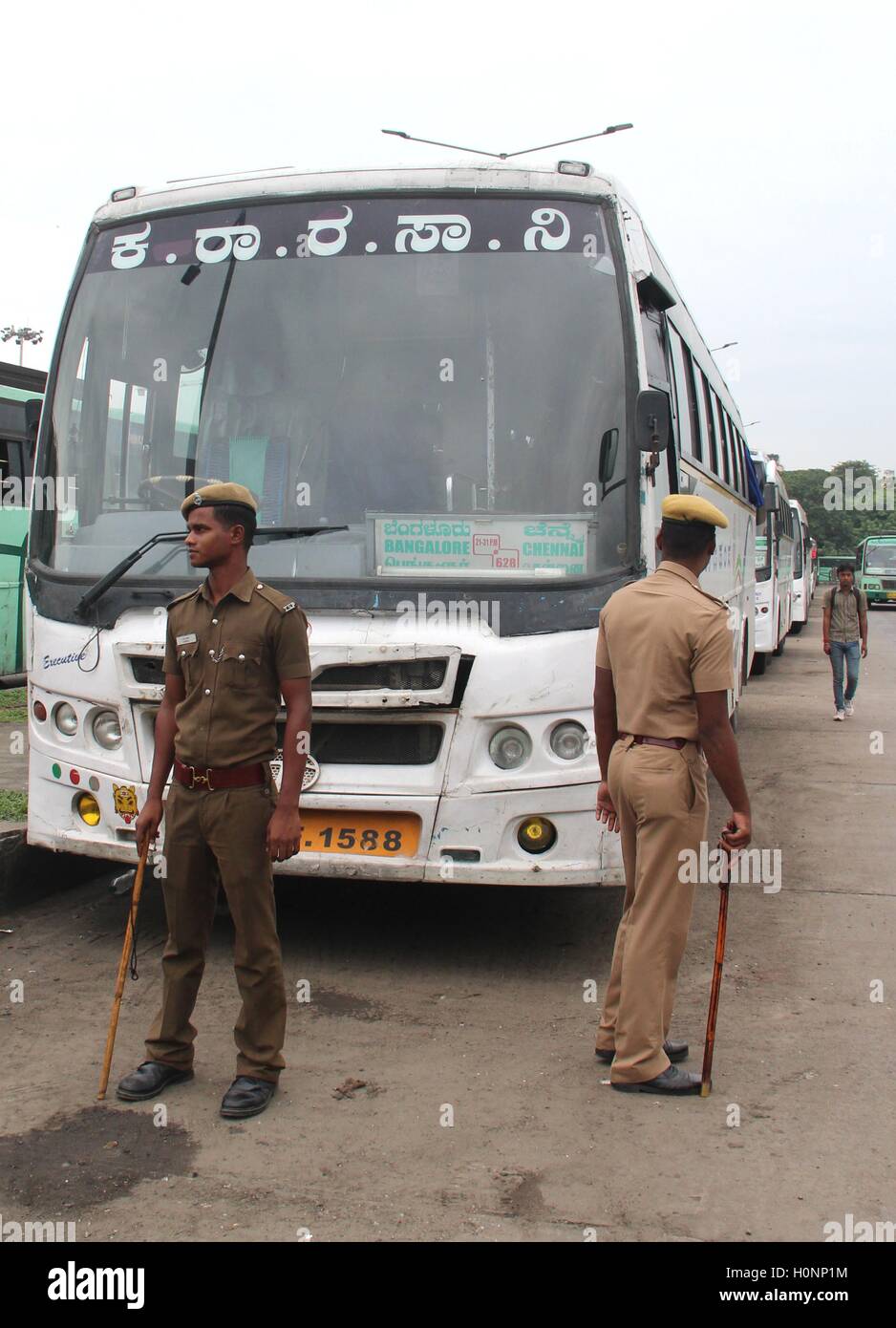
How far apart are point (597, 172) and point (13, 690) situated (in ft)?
31.9

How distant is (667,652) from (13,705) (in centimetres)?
922

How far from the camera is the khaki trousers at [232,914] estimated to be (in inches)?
161

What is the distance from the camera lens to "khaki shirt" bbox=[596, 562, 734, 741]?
13.6ft

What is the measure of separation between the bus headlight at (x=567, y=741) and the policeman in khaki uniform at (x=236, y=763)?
4.67 ft

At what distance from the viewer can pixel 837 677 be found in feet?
48.5

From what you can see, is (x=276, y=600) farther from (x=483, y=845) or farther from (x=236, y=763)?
(x=483, y=845)

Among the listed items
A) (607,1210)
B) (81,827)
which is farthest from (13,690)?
(607,1210)

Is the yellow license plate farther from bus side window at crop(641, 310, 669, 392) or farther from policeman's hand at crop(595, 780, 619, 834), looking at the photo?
bus side window at crop(641, 310, 669, 392)

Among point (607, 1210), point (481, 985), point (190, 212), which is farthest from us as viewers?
point (190, 212)

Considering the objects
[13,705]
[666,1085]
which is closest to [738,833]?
[666,1085]

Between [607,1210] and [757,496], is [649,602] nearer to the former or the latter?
[607,1210]

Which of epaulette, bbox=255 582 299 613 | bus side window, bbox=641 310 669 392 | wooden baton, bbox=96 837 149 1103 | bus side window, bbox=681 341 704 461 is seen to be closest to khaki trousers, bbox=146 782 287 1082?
wooden baton, bbox=96 837 149 1103

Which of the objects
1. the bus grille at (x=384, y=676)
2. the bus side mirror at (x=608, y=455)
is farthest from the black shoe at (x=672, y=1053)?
the bus side mirror at (x=608, y=455)

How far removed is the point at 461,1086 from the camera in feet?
14.3
